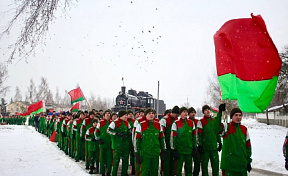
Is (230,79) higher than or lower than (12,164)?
higher

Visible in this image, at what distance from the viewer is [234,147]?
5.77m

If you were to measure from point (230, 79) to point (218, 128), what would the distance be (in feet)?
3.80

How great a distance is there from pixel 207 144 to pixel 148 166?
2001 mm

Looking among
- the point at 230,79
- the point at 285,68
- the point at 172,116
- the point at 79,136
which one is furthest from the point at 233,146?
the point at 285,68

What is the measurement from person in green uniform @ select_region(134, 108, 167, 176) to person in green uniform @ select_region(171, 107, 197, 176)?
52cm

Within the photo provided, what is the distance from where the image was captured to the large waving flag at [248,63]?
5.37m

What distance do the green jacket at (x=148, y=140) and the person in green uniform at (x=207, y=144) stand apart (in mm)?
1543

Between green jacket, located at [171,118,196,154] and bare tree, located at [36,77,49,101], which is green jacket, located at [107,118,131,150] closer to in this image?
green jacket, located at [171,118,196,154]

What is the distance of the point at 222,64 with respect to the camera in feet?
21.1

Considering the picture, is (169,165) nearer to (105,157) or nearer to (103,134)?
(105,157)

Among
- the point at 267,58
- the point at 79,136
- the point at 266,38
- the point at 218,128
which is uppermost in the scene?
the point at 266,38

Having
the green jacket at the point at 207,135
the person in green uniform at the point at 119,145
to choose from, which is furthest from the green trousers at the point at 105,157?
the green jacket at the point at 207,135

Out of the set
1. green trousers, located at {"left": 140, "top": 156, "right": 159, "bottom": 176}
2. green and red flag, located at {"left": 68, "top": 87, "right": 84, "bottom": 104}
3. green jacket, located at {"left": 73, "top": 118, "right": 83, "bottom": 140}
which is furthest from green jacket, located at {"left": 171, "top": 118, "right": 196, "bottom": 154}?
green and red flag, located at {"left": 68, "top": 87, "right": 84, "bottom": 104}

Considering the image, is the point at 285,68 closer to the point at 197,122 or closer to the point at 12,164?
the point at 197,122
